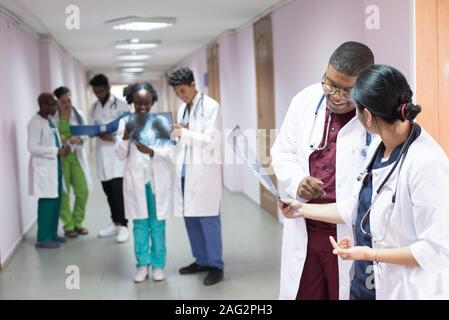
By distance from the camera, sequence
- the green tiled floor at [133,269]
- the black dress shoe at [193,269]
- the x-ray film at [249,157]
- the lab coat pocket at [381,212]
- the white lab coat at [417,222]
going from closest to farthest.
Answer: the white lab coat at [417,222]
the lab coat pocket at [381,212]
the x-ray film at [249,157]
the green tiled floor at [133,269]
the black dress shoe at [193,269]

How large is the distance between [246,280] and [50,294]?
1393 mm

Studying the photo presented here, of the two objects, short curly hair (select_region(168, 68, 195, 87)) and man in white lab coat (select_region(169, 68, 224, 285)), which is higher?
short curly hair (select_region(168, 68, 195, 87))

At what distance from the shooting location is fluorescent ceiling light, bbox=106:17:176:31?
588cm

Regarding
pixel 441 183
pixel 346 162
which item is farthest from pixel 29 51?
pixel 441 183

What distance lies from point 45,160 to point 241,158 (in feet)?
11.1

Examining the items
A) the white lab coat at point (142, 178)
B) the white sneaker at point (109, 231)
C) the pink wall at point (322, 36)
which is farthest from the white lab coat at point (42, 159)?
the pink wall at point (322, 36)

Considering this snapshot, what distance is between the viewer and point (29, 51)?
21.1ft

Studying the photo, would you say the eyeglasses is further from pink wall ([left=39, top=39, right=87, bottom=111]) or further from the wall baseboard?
pink wall ([left=39, top=39, right=87, bottom=111])

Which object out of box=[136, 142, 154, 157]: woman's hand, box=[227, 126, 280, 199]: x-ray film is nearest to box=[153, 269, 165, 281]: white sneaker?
box=[136, 142, 154, 157]: woman's hand

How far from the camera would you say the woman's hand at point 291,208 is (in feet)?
6.47

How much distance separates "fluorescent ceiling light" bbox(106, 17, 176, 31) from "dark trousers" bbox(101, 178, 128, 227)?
1.83m

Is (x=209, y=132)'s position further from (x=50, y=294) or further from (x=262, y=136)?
(x=50, y=294)

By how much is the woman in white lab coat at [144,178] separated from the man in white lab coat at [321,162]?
66.2 inches

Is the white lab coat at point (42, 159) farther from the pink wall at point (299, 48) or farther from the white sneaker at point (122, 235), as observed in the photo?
the pink wall at point (299, 48)
